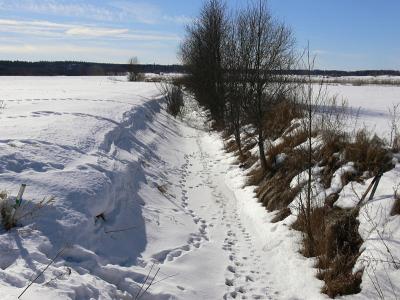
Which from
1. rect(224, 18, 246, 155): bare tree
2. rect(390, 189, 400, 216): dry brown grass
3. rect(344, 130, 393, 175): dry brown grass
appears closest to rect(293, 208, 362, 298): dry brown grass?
rect(390, 189, 400, 216): dry brown grass

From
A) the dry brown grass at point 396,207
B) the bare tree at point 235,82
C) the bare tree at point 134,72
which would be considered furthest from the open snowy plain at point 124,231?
the bare tree at point 134,72

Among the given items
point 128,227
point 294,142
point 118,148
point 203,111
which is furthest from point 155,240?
point 203,111

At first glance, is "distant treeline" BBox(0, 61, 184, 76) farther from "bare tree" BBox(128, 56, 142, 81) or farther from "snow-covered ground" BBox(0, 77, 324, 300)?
"snow-covered ground" BBox(0, 77, 324, 300)

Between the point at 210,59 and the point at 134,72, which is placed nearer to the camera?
the point at 210,59

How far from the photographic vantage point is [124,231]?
6.62m

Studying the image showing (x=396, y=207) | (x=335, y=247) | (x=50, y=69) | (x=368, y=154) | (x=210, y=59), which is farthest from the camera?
(x=50, y=69)

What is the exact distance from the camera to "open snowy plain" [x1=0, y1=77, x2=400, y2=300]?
478cm

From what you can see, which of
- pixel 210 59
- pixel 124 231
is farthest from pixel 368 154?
pixel 210 59

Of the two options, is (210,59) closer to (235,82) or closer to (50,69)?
(235,82)

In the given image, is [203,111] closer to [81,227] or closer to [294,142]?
[294,142]

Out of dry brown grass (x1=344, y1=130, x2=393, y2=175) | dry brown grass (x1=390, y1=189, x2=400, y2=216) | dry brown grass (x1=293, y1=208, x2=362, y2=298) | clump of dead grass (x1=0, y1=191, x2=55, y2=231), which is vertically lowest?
dry brown grass (x1=293, y1=208, x2=362, y2=298)

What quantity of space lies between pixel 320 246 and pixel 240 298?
1557 millimetres

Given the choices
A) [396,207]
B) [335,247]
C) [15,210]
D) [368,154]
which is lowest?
[335,247]

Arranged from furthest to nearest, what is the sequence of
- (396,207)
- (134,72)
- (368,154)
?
(134,72)
(368,154)
(396,207)
